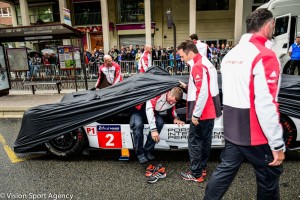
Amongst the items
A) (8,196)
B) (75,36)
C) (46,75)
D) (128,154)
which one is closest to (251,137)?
(128,154)

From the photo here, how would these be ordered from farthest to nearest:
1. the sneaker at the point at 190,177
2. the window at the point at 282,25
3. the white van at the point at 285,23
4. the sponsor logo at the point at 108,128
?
the window at the point at 282,25
the white van at the point at 285,23
the sponsor logo at the point at 108,128
the sneaker at the point at 190,177

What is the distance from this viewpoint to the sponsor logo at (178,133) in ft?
11.2

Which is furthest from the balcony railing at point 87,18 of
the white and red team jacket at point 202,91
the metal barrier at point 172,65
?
the white and red team jacket at point 202,91

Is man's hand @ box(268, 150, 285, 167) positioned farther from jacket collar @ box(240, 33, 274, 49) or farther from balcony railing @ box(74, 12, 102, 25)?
balcony railing @ box(74, 12, 102, 25)

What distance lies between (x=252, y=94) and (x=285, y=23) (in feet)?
30.6

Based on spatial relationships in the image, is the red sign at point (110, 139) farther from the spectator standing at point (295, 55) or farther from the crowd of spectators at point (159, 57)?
the crowd of spectators at point (159, 57)

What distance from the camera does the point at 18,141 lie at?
381 cm

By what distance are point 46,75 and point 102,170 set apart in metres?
9.40

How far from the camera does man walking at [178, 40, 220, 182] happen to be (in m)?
2.74

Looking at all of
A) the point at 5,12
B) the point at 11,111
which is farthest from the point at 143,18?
the point at 5,12

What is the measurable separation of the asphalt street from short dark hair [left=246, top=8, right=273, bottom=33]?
1.81 metres

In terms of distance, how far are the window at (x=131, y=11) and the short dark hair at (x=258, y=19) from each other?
72.2 ft

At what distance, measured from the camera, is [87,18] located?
922 inches

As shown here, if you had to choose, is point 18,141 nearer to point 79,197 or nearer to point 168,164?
point 79,197
